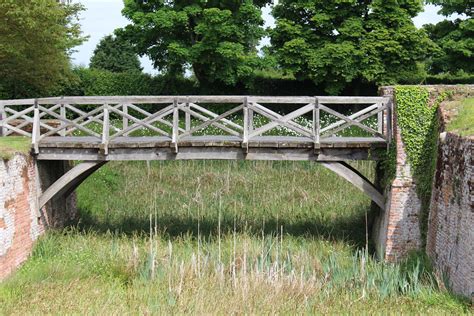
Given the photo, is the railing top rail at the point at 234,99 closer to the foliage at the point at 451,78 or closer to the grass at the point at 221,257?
the grass at the point at 221,257

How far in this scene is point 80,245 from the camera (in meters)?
13.3

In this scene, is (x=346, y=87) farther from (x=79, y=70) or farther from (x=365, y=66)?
(x=79, y=70)

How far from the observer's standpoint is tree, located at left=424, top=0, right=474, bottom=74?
1041 inches

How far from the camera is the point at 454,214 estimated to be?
10609 mm

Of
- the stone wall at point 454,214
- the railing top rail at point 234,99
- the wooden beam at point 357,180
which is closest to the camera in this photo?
the stone wall at point 454,214

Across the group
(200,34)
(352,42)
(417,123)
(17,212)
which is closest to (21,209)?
(17,212)

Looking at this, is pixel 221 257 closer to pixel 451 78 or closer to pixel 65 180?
pixel 65 180

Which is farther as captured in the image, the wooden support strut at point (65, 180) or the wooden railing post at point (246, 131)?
the wooden support strut at point (65, 180)

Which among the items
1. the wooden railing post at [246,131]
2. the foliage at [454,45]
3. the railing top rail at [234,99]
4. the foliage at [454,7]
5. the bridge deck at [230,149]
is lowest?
the bridge deck at [230,149]

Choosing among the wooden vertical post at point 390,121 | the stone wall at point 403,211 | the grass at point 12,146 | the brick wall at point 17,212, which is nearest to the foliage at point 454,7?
the wooden vertical post at point 390,121

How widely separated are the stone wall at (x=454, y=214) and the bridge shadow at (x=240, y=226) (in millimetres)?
2481

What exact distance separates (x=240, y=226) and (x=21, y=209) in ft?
15.7

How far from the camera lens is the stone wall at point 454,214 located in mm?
9938

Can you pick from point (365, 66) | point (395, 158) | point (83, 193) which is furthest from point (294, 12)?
point (395, 158)
